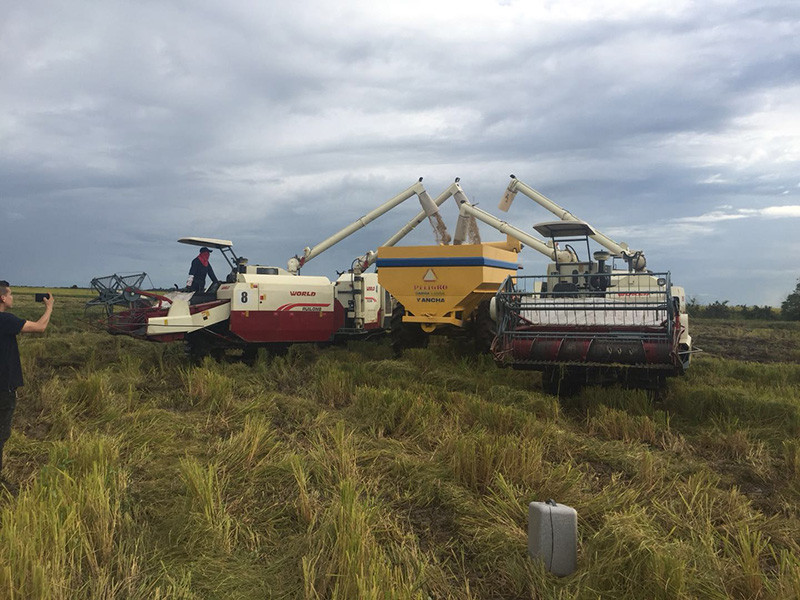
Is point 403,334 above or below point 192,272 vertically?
below

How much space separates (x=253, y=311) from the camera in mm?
10391

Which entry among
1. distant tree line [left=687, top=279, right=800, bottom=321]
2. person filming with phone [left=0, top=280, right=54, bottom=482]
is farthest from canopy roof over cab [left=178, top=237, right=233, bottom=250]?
Result: distant tree line [left=687, top=279, right=800, bottom=321]

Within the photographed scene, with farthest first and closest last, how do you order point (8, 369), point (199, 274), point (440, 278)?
point (199, 274) → point (440, 278) → point (8, 369)

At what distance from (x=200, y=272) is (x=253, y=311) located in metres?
1.39

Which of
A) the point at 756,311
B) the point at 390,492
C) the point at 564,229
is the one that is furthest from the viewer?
the point at 756,311

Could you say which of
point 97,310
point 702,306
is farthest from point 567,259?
point 702,306

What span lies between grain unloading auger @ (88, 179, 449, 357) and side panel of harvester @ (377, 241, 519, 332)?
1.49 m

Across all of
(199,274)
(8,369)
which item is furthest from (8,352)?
(199,274)

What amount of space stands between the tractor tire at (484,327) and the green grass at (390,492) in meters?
2.58

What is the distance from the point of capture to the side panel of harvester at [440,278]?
9812mm

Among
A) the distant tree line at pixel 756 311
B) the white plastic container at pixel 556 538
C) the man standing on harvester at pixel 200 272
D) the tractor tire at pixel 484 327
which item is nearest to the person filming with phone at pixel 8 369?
the white plastic container at pixel 556 538

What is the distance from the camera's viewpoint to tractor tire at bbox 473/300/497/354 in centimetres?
985

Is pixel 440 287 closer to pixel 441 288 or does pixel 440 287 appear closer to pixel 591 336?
pixel 441 288

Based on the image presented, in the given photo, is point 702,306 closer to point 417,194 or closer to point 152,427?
point 417,194
